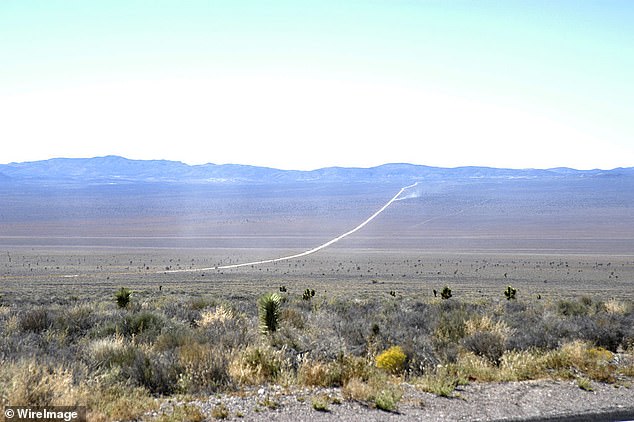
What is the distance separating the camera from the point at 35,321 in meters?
11.9

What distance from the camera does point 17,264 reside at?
59.5 metres

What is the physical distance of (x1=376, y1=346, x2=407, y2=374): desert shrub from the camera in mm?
8530

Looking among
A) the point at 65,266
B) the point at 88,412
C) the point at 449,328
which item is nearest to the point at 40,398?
the point at 88,412

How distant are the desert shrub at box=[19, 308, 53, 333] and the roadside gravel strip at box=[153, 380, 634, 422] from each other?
6.18m

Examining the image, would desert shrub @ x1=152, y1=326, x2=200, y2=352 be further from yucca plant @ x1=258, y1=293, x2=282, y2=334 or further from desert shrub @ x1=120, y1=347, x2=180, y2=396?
yucca plant @ x1=258, y1=293, x2=282, y2=334

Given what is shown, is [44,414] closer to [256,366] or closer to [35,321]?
[256,366]

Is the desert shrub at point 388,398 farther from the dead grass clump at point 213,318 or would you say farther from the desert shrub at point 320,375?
the dead grass clump at point 213,318

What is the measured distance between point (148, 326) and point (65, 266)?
2001 inches

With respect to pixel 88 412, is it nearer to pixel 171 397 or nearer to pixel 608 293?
pixel 171 397

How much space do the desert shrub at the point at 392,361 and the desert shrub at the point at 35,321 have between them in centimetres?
664

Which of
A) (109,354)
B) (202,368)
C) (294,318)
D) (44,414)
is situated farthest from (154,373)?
(294,318)

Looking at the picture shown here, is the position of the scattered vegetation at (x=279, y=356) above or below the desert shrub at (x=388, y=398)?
below

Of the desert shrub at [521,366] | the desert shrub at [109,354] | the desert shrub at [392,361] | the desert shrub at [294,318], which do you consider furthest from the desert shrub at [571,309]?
the desert shrub at [109,354]

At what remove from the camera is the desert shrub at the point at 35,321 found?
1177 cm
